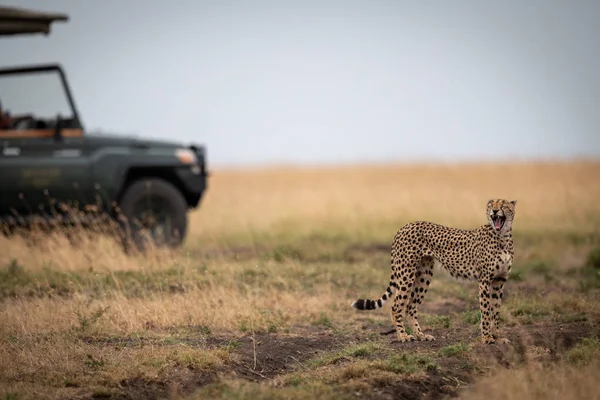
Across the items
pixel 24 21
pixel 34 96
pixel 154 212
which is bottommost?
pixel 154 212

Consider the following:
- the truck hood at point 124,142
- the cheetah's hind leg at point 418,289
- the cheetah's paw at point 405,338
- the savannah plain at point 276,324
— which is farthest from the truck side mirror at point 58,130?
the cheetah's paw at point 405,338

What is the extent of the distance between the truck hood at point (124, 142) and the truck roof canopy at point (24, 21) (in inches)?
60.2

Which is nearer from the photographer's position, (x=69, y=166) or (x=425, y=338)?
(x=425, y=338)

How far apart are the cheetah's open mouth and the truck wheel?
6065 mm

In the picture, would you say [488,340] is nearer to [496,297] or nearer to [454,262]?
[496,297]

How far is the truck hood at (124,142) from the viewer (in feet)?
41.0

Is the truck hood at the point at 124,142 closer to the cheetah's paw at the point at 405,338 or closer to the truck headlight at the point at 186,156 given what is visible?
the truck headlight at the point at 186,156

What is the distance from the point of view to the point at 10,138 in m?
12.1

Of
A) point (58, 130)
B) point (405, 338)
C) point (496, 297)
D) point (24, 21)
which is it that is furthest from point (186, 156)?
point (496, 297)

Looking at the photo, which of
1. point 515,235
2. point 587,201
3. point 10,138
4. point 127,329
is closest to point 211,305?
point 127,329

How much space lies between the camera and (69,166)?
40.2 feet

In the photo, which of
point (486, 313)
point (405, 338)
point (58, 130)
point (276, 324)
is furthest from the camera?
point (58, 130)

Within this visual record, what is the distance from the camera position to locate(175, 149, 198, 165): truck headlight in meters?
13.0

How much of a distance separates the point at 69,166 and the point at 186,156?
5.49 ft
